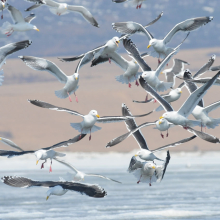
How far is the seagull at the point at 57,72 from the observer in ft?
46.8

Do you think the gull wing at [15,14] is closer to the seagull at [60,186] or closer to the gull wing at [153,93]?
the gull wing at [153,93]

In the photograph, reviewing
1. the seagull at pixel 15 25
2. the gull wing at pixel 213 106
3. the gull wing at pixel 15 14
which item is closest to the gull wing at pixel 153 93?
the gull wing at pixel 213 106

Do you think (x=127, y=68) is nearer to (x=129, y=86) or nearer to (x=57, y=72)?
(x=129, y=86)

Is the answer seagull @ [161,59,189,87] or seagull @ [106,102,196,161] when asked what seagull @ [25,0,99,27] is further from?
seagull @ [161,59,189,87]

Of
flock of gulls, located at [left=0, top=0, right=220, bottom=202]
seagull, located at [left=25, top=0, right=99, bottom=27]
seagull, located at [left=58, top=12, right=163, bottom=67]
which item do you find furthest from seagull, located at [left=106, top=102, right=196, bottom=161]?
seagull, located at [left=25, top=0, right=99, bottom=27]

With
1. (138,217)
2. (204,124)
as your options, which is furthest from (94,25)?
(138,217)

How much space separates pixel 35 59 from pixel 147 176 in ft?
16.5

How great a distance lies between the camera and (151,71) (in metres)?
14.2

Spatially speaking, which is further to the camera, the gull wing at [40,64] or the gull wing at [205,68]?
the gull wing at [205,68]

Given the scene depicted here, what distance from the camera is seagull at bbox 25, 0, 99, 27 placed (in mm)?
15688

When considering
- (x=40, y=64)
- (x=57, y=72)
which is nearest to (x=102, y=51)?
(x=57, y=72)

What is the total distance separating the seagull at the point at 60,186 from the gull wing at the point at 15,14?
210 inches

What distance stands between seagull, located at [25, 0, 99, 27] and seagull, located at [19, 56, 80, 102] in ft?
6.90

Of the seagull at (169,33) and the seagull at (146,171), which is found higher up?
the seagull at (169,33)
